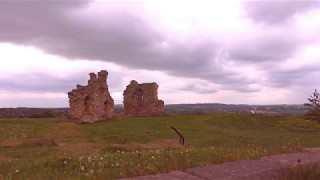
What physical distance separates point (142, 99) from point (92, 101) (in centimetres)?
1131

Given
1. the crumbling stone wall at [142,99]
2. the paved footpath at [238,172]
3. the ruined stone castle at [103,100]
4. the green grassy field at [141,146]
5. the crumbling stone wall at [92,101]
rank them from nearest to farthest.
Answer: the paved footpath at [238,172] < the green grassy field at [141,146] < the crumbling stone wall at [92,101] < the ruined stone castle at [103,100] < the crumbling stone wall at [142,99]

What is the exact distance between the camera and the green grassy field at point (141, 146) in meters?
5.96

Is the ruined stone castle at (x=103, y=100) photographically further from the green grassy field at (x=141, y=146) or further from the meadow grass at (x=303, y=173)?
the meadow grass at (x=303, y=173)

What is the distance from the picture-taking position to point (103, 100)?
132 feet

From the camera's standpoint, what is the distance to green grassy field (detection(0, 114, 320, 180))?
5.96 m

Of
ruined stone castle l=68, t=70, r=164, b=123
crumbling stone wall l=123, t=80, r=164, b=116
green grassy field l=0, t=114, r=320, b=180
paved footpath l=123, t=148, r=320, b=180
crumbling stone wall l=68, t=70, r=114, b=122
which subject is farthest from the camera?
crumbling stone wall l=123, t=80, r=164, b=116

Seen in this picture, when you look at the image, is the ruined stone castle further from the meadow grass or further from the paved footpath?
the meadow grass

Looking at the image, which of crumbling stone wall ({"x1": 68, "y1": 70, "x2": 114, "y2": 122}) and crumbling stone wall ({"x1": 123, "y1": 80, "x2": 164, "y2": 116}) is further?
crumbling stone wall ({"x1": 123, "y1": 80, "x2": 164, "y2": 116})

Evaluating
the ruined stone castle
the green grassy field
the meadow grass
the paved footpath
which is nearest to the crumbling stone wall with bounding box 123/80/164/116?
the ruined stone castle

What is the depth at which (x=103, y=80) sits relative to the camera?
132 ft

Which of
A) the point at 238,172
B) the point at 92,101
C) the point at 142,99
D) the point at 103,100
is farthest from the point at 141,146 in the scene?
the point at 142,99

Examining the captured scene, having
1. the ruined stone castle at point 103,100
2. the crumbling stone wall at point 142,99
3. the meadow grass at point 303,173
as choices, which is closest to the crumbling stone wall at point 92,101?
the ruined stone castle at point 103,100

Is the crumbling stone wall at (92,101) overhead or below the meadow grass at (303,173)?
overhead

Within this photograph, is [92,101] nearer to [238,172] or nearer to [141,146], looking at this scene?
[141,146]
